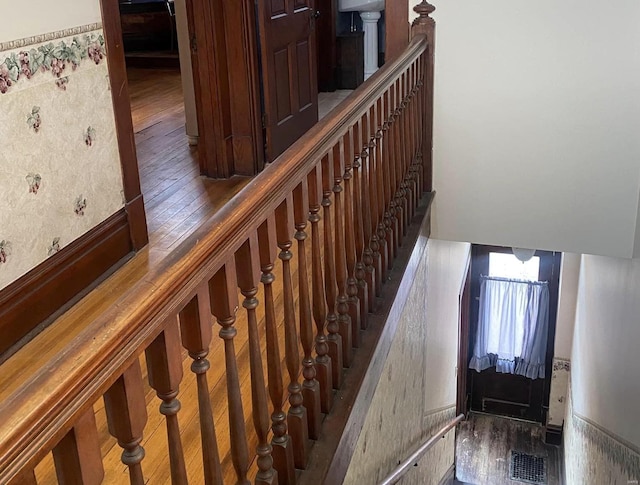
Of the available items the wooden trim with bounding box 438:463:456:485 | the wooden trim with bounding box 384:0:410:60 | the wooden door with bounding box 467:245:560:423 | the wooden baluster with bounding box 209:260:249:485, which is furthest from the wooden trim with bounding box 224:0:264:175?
the wooden door with bounding box 467:245:560:423

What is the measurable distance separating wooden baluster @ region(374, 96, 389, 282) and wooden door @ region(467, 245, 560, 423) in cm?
611

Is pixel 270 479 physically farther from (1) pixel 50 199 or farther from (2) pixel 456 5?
(2) pixel 456 5

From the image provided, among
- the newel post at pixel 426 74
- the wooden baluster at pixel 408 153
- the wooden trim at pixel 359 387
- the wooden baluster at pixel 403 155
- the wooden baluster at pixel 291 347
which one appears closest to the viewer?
the wooden baluster at pixel 291 347

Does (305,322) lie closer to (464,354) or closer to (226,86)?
(226,86)

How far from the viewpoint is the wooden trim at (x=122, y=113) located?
3041mm

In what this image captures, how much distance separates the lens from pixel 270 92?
14.5ft

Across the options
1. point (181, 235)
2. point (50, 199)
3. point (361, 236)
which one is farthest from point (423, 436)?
point (50, 199)

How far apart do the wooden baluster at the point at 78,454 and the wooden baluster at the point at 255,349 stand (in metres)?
0.58

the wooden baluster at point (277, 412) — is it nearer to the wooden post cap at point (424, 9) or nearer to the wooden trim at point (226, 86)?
the wooden post cap at point (424, 9)

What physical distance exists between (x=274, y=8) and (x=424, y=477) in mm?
3787

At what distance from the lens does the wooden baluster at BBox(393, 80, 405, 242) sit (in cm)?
308

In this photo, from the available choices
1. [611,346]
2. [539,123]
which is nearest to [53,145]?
[539,123]

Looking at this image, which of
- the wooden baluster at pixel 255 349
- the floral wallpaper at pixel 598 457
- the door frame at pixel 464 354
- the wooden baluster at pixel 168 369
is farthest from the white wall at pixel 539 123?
the door frame at pixel 464 354

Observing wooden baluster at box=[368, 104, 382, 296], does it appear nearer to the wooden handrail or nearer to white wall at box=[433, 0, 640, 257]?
the wooden handrail
